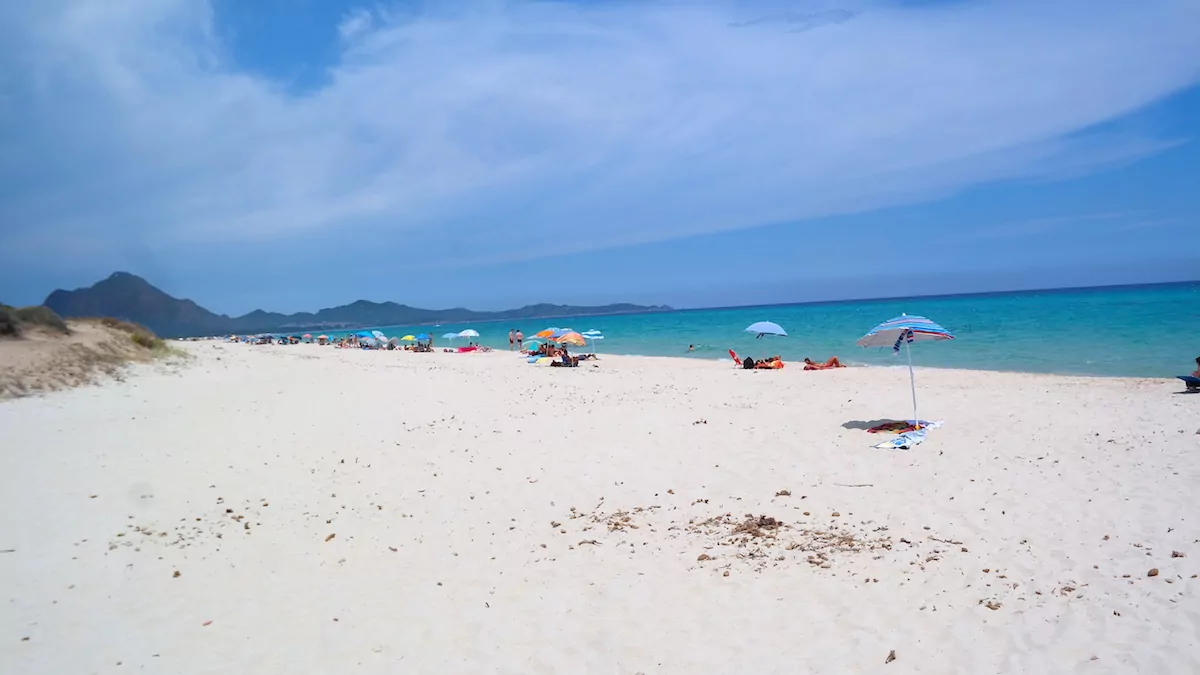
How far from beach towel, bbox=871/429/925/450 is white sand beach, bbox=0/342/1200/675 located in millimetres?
200

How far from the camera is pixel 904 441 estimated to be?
9.72 m

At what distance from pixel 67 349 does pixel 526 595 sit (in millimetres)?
17523

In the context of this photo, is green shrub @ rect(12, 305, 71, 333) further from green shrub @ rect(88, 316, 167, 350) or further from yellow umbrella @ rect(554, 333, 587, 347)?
yellow umbrella @ rect(554, 333, 587, 347)

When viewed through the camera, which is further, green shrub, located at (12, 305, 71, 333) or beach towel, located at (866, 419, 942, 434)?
green shrub, located at (12, 305, 71, 333)

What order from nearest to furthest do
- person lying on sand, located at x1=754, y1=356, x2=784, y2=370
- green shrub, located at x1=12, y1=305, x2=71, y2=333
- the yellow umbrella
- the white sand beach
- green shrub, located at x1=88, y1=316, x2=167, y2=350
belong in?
the white sand beach, green shrub, located at x1=12, y1=305, x2=71, y2=333, green shrub, located at x1=88, y1=316, x2=167, y2=350, person lying on sand, located at x1=754, y1=356, x2=784, y2=370, the yellow umbrella

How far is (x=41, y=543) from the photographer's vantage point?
260 inches

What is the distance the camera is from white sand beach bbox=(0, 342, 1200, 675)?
4.53 metres

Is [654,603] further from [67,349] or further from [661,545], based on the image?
[67,349]

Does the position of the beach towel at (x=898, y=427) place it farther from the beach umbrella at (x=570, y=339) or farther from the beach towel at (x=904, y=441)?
the beach umbrella at (x=570, y=339)

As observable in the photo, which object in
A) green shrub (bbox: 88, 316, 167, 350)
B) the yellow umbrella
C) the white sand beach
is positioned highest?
green shrub (bbox: 88, 316, 167, 350)

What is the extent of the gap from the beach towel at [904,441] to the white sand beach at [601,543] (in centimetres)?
20

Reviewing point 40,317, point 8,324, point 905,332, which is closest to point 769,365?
point 905,332

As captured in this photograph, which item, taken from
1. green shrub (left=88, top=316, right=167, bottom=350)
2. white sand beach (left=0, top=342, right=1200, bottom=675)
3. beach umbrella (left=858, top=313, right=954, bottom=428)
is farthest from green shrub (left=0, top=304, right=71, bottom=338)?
beach umbrella (left=858, top=313, right=954, bottom=428)

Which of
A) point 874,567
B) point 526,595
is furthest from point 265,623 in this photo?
point 874,567
